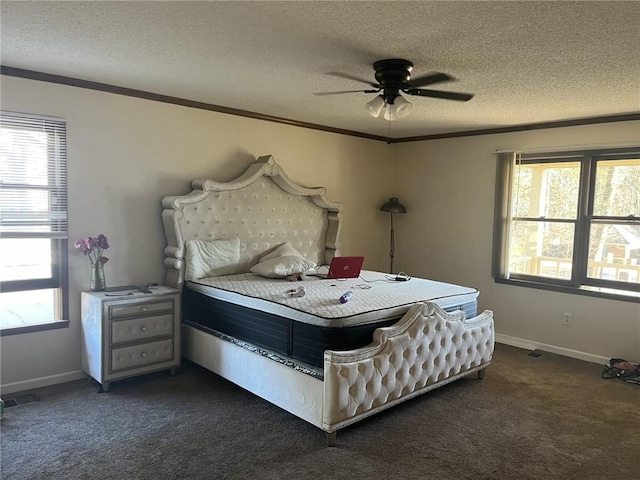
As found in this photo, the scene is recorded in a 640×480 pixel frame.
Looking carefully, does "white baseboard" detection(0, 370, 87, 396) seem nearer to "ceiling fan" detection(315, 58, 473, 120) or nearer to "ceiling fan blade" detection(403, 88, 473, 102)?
"ceiling fan" detection(315, 58, 473, 120)

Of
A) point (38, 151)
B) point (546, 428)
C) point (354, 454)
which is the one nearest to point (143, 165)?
point (38, 151)

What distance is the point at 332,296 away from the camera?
11.2 feet

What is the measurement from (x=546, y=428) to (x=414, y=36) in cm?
259

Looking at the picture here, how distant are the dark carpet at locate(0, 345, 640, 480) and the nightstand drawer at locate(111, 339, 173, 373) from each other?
0.17 meters

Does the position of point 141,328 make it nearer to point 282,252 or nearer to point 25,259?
point 25,259

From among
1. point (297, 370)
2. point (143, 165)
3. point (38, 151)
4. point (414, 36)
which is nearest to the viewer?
point (414, 36)

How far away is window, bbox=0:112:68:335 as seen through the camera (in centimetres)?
332

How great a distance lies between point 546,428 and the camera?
120 inches

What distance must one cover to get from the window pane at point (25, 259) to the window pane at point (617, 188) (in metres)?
4.86

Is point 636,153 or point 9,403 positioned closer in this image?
point 9,403

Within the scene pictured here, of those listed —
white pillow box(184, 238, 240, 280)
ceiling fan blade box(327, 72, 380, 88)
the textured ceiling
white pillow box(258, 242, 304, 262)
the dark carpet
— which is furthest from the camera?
white pillow box(258, 242, 304, 262)

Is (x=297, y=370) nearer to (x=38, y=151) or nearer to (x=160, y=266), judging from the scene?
(x=160, y=266)

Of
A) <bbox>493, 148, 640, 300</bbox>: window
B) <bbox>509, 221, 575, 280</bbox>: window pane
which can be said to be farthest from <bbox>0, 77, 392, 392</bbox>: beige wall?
<bbox>509, 221, 575, 280</bbox>: window pane

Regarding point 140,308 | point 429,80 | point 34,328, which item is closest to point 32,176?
point 34,328
